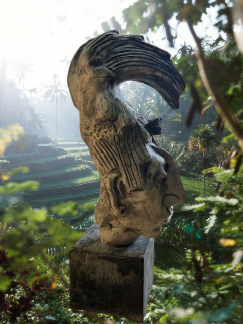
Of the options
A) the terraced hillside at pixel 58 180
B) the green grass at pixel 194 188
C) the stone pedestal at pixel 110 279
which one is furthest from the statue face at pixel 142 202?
the terraced hillside at pixel 58 180

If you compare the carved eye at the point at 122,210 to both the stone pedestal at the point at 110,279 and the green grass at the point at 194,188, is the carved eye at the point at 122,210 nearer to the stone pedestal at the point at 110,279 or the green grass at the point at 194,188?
the stone pedestal at the point at 110,279

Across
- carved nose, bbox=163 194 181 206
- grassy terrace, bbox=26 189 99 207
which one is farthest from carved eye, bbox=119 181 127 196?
grassy terrace, bbox=26 189 99 207

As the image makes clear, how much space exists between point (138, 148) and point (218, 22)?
1.06 m

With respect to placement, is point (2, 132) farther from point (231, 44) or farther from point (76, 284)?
point (231, 44)

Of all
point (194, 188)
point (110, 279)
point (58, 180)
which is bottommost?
point (194, 188)

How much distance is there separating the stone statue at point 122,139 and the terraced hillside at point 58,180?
6540 millimetres

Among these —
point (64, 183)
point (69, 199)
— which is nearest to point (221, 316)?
point (69, 199)

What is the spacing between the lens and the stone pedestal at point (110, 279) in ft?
5.63

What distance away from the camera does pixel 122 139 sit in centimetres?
169

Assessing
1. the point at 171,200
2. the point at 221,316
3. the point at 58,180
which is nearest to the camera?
the point at 221,316

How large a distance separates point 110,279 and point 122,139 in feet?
3.46

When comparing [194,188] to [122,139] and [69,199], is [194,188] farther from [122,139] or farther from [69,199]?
[122,139]

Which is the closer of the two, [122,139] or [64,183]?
[122,139]

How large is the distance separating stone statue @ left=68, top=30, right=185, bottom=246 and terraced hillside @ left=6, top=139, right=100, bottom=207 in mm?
6540
